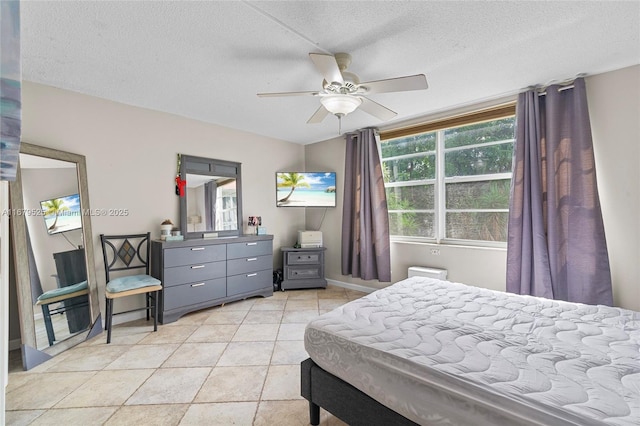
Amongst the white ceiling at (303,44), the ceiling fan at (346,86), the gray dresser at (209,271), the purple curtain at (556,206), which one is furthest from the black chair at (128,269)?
the purple curtain at (556,206)

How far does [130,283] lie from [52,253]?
2.20 feet

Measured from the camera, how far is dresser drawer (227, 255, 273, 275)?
3.58 meters

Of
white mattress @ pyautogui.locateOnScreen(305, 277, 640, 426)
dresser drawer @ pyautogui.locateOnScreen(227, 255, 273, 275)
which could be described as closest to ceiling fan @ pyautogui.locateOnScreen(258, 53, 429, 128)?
white mattress @ pyautogui.locateOnScreen(305, 277, 640, 426)

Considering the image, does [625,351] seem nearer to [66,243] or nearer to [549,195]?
[549,195]

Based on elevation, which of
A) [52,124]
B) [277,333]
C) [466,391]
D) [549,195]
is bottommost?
[277,333]

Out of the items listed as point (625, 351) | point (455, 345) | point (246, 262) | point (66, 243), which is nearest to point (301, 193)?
point (246, 262)

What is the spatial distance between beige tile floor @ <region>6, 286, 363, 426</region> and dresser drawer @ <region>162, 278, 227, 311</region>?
0.22 meters

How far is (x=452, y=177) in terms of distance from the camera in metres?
3.45

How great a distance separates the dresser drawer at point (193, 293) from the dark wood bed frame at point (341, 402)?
2.11 meters

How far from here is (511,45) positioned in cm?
200

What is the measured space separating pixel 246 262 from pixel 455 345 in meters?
2.90

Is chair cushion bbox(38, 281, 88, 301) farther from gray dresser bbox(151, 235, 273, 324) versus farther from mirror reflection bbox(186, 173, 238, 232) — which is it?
mirror reflection bbox(186, 173, 238, 232)

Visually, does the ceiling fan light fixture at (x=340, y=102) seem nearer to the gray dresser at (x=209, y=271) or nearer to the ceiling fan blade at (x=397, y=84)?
the ceiling fan blade at (x=397, y=84)

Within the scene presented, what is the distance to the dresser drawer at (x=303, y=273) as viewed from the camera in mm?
4238
